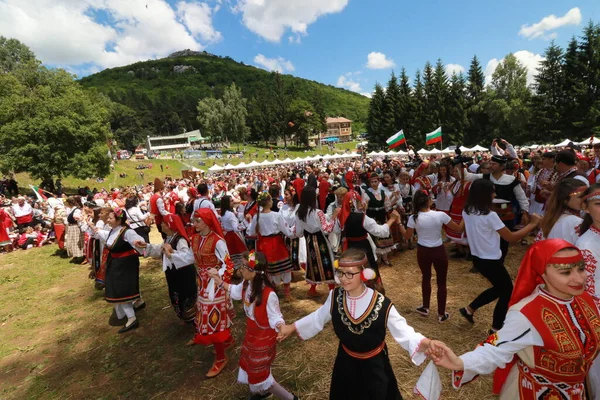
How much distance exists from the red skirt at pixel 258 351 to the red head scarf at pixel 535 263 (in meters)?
2.11

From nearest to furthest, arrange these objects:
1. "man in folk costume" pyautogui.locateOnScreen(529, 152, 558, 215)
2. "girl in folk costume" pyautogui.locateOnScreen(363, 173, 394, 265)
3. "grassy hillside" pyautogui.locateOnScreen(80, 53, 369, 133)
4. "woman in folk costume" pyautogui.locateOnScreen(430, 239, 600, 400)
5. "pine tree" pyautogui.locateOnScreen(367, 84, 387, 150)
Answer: "woman in folk costume" pyautogui.locateOnScreen(430, 239, 600, 400) < "man in folk costume" pyautogui.locateOnScreen(529, 152, 558, 215) < "girl in folk costume" pyautogui.locateOnScreen(363, 173, 394, 265) < "pine tree" pyautogui.locateOnScreen(367, 84, 387, 150) < "grassy hillside" pyautogui.locateOnScreen(80, 53, 369, 133)

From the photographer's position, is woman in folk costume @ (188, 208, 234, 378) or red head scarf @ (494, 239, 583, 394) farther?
woman in folk costume @ (188, 208, 234, 378)

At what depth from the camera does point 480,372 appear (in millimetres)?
1903

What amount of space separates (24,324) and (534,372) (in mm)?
9099

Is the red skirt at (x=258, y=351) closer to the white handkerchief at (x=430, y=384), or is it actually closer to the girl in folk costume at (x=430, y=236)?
the white handkerchief at (x=430, y=384)

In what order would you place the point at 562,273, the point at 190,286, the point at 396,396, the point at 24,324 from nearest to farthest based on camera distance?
the point at 562,273
the point at 396,396
the point at 190,286
the point at 24,324

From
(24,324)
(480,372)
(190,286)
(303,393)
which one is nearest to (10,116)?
(24,324)

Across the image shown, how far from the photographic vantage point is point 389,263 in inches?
285

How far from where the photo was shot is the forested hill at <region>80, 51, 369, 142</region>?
382 feet

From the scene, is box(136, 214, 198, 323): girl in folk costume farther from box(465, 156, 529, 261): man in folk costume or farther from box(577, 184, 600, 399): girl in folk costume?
box(465, 156, 529, 261): man in folk costume

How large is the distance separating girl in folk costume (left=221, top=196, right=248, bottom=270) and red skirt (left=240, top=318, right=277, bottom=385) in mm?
3776

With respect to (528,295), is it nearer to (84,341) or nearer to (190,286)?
(190,286)

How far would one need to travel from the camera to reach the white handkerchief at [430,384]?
1.92 metres

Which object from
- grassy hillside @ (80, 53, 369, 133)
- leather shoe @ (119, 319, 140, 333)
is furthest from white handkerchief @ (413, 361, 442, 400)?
grassy hillside @ (80, 53, 369, 133)
